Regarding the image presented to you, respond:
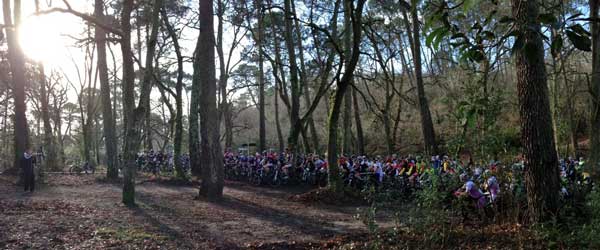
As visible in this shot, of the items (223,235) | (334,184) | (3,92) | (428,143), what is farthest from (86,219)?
(3,92)

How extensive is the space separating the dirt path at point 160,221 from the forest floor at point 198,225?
15mm

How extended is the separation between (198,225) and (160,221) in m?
0.89

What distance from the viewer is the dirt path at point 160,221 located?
7.70 m

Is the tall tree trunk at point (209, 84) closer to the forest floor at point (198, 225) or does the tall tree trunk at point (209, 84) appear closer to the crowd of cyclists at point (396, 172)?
the forest floor at point (198, 225)

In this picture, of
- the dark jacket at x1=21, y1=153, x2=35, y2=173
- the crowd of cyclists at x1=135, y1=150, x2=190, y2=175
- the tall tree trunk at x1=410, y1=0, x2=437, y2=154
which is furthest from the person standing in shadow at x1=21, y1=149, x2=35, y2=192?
the tall tree trunk at x1=410, y1=0, x2=437, y2=154

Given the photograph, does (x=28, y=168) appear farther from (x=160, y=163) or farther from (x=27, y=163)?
(x=160, y=163)

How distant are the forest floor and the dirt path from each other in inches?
0.6

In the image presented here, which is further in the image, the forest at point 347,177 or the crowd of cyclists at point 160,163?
the crowd of cyclists at point 160,163

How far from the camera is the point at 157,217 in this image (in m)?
10.1

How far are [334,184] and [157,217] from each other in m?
5.09

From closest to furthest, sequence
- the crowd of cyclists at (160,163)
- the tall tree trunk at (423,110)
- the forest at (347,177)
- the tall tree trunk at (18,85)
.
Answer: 1. the forest at (347,177)
2. the tall tree trunk at (18,85)
3. the tall tree trunk at (423,110)
4. the crowd of cyclists at (160,163)

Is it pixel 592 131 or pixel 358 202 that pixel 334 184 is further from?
pixel 592 131

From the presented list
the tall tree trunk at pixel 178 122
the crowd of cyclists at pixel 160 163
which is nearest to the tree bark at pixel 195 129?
the tall tree trunk at pixel 178 122

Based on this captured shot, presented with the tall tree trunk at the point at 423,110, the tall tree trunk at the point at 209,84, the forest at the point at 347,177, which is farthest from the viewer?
the tall tree trunk at the point at 423,110
